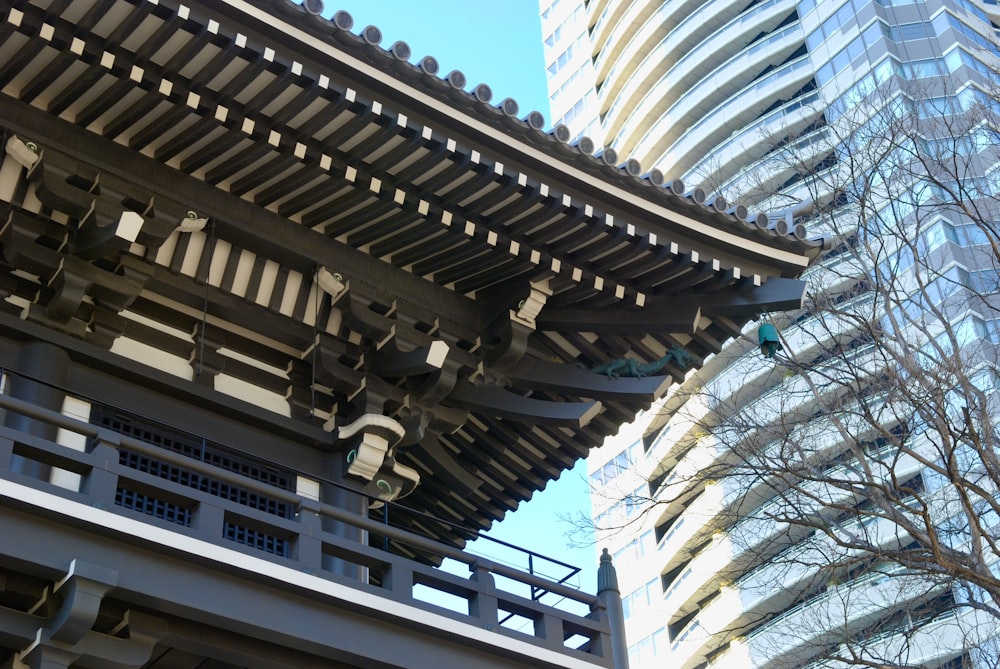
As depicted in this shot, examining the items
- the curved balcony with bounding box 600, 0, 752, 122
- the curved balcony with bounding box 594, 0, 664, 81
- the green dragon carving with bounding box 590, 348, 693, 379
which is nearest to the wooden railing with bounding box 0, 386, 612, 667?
the green dragon carving with bounding box 590, 348, 693, 379

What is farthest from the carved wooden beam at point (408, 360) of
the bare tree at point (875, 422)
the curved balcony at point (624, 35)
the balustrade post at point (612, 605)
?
the curved balcony at point (624, 35)

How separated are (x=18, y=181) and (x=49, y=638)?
319 cm

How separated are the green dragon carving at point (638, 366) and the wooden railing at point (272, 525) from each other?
6.80ft

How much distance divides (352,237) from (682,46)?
180 feet

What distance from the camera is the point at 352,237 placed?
9000 millimetres

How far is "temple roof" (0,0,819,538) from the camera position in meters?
7.70

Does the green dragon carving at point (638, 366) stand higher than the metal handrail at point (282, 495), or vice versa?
the green dragon carving at point (638, 366)

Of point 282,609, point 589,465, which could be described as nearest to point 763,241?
point 282,609

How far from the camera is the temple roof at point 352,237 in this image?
770 centimetres

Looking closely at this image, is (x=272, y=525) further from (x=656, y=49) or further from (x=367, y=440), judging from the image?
(x=656, y=49)

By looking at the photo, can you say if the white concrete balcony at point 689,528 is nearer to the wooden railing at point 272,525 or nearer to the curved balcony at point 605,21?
the curved balcony at point 605,21

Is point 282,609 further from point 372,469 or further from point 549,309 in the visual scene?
point 549,309

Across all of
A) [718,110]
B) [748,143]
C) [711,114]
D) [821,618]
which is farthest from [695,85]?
[821,618]

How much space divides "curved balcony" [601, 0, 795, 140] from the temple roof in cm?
5033
